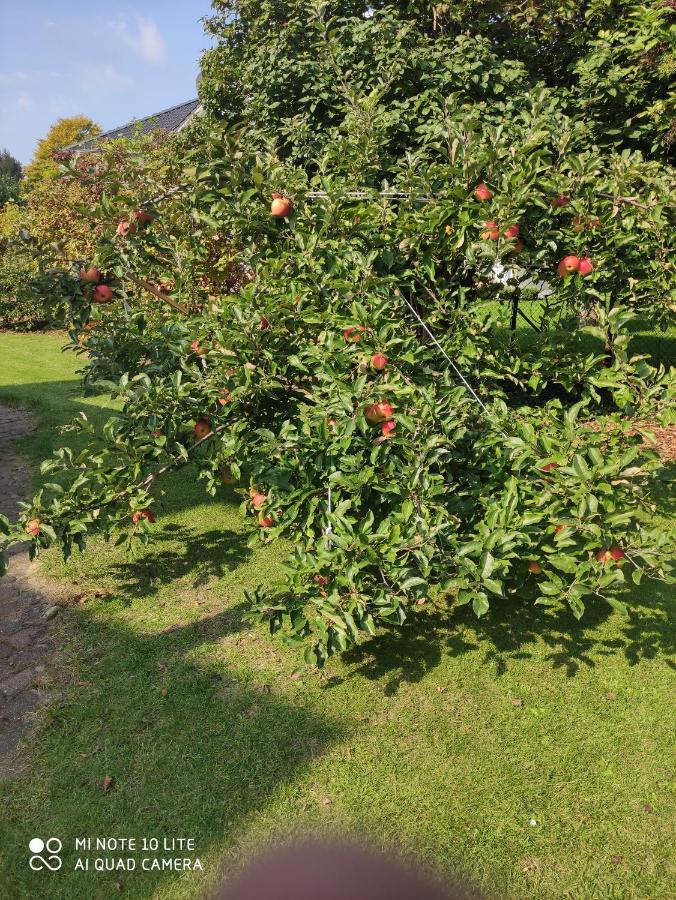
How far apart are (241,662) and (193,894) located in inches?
51.0

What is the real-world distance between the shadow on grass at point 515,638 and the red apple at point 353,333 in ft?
5.70

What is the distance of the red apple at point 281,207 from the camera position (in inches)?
149

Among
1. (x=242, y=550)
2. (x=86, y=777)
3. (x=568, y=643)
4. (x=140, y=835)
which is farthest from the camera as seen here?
(x=242, y=550)

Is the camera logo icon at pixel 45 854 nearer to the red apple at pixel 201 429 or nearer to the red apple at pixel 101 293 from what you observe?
the red apple at pixel 201 429

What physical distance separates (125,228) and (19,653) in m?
2.56

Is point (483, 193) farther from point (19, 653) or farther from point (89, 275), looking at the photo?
point (19, 653)

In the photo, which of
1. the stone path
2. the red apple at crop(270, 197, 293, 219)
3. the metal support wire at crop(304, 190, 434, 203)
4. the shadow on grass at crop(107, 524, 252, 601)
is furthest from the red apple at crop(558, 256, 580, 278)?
the stone path

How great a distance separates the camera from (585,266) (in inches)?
151

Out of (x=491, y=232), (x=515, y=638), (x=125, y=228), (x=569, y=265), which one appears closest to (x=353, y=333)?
(x=491, y=232)

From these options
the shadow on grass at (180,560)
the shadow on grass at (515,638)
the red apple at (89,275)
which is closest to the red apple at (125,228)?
the red apple at (89,275)

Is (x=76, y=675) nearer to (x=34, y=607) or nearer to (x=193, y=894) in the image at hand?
(x=34, y=607)

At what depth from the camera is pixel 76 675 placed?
3434mm

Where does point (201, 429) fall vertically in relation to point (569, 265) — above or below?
below

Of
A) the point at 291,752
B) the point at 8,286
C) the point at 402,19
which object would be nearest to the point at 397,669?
the point at 291,752
